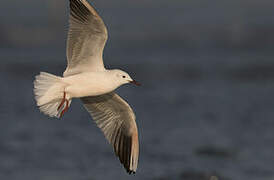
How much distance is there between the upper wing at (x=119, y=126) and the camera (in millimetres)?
8750

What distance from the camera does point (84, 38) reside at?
798cm

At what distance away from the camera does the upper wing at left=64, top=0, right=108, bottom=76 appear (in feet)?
25.8

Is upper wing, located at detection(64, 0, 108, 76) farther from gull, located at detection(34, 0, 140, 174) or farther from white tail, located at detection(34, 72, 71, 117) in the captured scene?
white tail, located at detection(34, 72, 71, 117)

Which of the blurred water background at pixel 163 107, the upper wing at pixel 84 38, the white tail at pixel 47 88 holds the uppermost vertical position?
the upper wing at pixel 84 38

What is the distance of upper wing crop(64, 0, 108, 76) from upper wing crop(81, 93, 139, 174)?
2.16 feet

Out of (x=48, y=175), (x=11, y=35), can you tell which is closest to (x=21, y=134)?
(x=48, y=175)

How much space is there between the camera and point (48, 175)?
1120 centimetres

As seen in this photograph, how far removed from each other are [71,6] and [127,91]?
30.8ft

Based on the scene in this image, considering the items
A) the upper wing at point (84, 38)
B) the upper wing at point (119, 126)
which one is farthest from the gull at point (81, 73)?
the upper wing at point (119, 126)

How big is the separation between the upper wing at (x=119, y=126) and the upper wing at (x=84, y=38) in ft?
2.16

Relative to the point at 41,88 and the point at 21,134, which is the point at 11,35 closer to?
the point at 21,134

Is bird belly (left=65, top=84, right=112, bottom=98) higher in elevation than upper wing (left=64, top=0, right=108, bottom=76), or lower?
lower

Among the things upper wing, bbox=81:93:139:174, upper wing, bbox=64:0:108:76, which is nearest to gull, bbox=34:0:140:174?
upper wing, bbox=64:0:108:76

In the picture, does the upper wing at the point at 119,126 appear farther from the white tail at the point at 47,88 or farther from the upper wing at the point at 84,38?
the white tail at the point at 47,88
